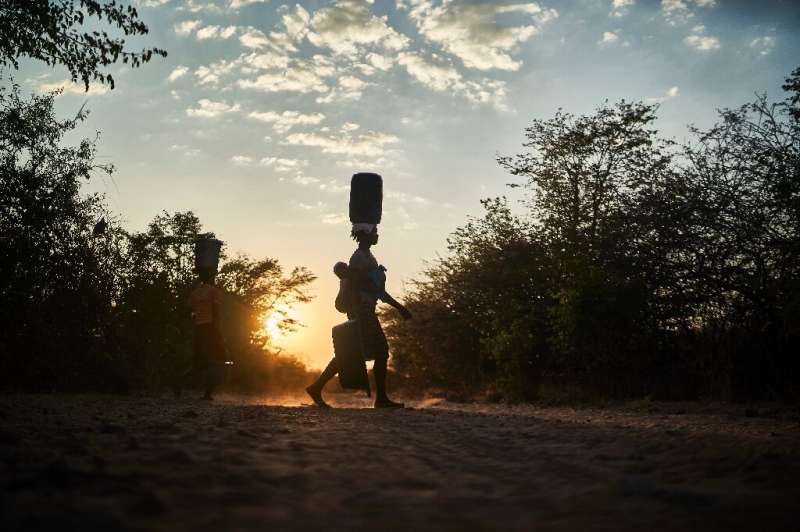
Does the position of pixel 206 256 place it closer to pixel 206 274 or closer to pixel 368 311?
pixel 206 274

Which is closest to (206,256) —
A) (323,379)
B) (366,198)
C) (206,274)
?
(206,274)

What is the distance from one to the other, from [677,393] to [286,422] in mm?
9273

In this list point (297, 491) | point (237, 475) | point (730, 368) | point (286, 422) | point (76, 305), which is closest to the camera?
point (297, 491)

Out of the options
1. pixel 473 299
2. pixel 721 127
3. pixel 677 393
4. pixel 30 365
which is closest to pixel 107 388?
pixel 30 365

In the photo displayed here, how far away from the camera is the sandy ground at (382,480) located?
2242 mm

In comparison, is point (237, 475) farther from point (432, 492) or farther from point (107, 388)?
point (107, 388)

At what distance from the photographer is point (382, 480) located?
2947 millimetres

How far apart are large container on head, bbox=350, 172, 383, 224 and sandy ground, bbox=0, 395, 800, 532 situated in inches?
220

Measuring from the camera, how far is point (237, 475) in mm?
2828

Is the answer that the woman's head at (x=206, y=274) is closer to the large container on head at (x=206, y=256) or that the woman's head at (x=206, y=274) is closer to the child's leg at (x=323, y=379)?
the large container on head at (x=206, y=256)

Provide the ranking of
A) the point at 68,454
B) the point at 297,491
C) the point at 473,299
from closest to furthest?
1. the point at 297,491
2. the point at 68,454
3. the point at 473,299

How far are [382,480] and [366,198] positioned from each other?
293 inches

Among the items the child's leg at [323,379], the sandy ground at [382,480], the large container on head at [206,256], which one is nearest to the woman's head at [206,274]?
the large container on head at [206,256]

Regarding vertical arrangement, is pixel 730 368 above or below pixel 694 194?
below
